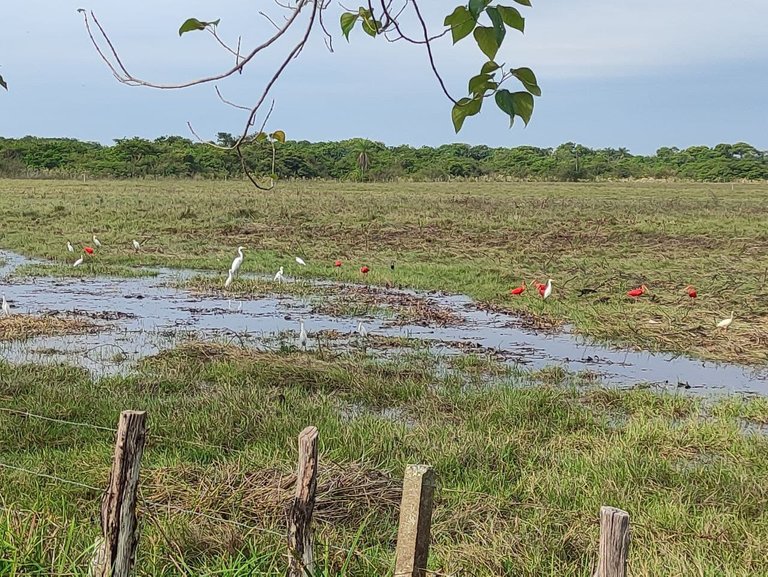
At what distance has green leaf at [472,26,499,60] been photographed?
1695 mm

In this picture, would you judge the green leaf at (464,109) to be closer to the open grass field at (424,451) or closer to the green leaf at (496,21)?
the green leaf at (496,21)

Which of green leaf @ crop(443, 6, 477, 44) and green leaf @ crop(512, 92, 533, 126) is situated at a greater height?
green leaf @ crop(443, 6, 477, 44)

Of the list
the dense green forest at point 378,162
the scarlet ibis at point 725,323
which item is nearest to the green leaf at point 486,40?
the scarlet ibis at point 725,323

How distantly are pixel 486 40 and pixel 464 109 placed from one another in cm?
18

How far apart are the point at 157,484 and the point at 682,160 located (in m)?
69.6

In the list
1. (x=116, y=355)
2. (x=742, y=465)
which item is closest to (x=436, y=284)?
(x=116, y=355)

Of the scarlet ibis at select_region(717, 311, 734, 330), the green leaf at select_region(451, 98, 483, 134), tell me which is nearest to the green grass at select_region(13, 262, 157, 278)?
the scarlet ibis at select_region(717, 311, 734, 330)

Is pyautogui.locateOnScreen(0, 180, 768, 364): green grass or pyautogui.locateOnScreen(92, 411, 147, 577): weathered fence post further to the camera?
pyautogui.locateOnScreen(0, 180, 768, 364): green grass

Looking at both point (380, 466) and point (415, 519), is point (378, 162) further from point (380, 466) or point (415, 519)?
point (415, 519)

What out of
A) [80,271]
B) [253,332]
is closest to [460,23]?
[253,332]

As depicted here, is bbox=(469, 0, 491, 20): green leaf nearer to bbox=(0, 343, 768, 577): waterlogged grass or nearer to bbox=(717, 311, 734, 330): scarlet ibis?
bbox=(0, 343, 768, 577): waterlogged grass

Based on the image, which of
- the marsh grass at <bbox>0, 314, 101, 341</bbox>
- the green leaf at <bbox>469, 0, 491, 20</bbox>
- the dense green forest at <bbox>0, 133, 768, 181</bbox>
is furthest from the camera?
the dense green forest at <bbox>0, 133, 768, 181</bbox>

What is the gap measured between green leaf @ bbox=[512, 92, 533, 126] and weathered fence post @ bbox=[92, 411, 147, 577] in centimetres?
128

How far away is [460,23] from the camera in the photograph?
1.70 meters
